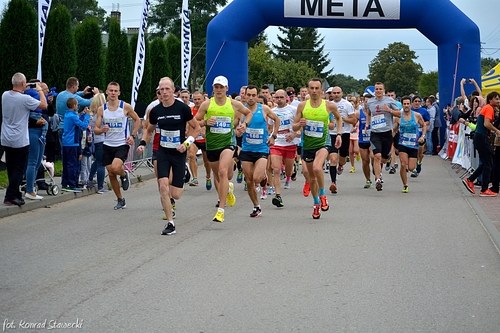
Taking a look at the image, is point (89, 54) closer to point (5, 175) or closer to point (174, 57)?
point (5, 175)

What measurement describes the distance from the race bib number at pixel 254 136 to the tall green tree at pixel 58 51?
12010mm

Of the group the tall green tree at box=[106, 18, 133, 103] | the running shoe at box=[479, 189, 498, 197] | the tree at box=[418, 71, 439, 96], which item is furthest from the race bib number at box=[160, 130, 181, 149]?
the tree at box=[418, 71, 439, 96]

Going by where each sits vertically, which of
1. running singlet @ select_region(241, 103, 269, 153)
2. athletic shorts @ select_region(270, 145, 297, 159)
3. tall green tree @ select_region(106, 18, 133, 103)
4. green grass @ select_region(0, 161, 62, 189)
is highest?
tall green tree @ select_region(106, 18, 133, 103)

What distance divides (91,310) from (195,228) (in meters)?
4.75

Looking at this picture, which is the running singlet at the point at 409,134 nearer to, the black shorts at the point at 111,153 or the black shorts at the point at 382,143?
the black shorts at the point at 382,143

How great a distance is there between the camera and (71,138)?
49.2ft

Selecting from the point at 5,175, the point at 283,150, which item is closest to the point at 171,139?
the point at 283,150

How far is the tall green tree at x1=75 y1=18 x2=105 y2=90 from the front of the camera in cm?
2675

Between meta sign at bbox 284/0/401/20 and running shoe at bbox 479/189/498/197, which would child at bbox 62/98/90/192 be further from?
meta sign at bbox 284/0/401/20

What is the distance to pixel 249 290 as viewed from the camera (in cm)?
704

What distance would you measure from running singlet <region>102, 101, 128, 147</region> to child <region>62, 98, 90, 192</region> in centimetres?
201

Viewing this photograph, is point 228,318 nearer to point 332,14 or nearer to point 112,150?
point 112,150

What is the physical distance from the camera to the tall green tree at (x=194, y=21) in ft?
270

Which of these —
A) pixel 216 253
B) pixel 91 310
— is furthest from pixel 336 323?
pixel 216 253
